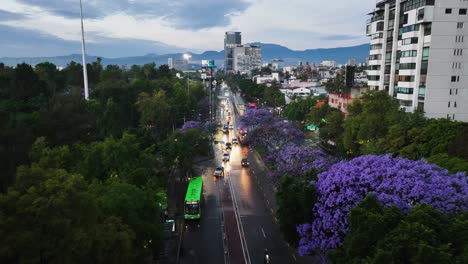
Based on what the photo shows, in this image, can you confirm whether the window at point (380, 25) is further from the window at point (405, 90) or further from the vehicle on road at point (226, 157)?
the vehicle on road at point (226, 157)

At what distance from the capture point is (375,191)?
16.5 metres

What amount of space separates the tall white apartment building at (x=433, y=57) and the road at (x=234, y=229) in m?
22.6

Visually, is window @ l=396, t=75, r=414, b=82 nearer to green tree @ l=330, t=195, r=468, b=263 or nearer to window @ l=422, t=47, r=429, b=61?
window @ l=422, t=47, r=429, b=61

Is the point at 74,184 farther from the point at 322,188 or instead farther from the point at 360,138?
the point at 360,138

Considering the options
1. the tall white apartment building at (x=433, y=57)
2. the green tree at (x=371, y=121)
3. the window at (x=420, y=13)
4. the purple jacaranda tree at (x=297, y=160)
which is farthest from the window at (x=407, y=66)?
the purple jacaranda tree at (x=297, y=160)

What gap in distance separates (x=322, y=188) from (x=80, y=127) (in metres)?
22.7

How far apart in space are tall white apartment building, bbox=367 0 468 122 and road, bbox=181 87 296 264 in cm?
2264

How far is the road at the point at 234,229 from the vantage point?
2225 centimetres

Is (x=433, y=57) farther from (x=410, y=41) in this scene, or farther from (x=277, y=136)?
(x=277, y=136)

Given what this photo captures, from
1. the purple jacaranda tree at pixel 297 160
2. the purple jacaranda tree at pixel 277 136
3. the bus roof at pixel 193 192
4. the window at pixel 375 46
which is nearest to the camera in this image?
the purple jacaranda tree at pixel 297 160

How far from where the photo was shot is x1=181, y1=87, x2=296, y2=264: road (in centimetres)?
2225

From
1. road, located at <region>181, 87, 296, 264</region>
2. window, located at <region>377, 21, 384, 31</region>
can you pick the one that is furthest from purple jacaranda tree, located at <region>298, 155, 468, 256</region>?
window, located at <region>377, 21, 384, 31</region>

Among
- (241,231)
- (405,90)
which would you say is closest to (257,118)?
(405,90)

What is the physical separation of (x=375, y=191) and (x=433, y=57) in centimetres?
3002
